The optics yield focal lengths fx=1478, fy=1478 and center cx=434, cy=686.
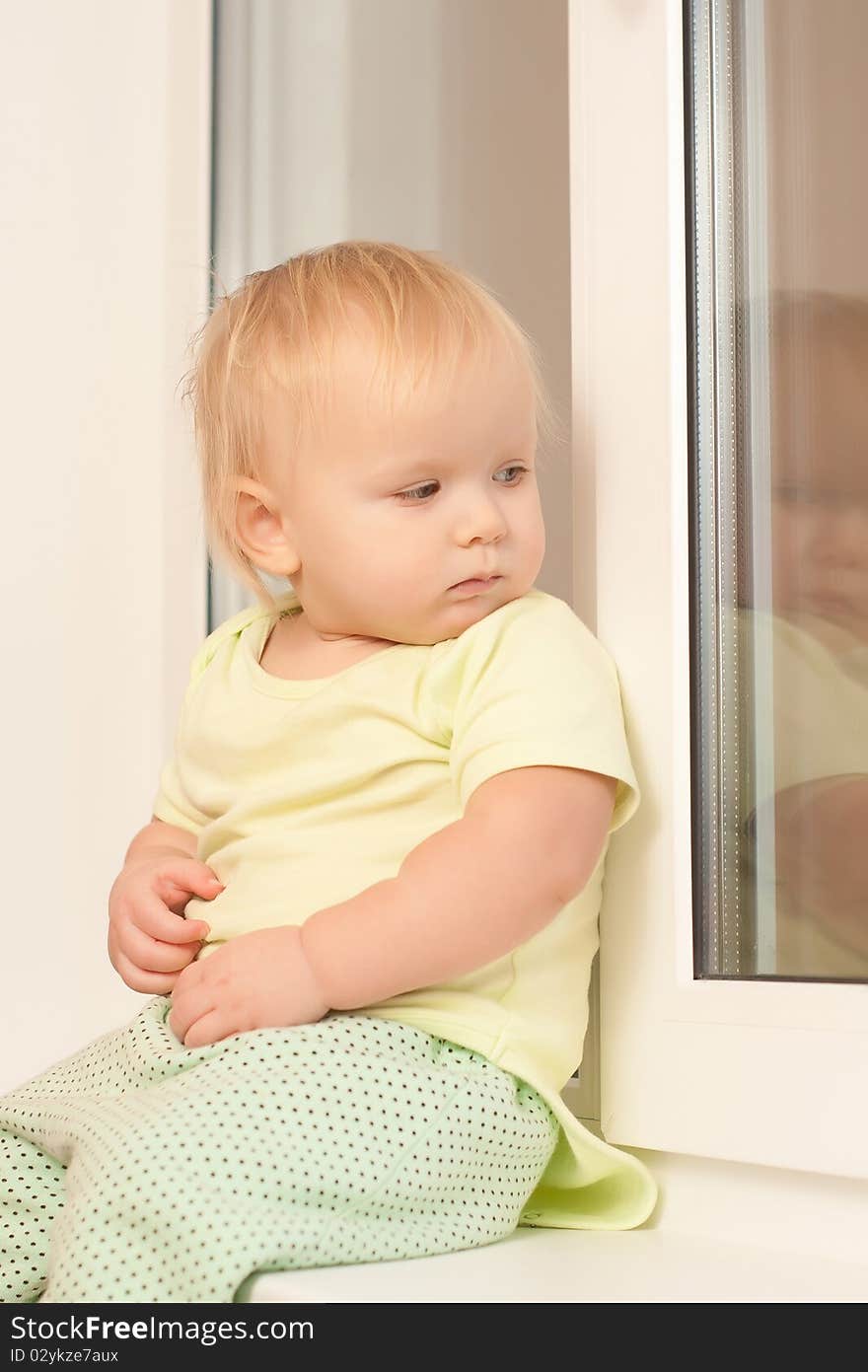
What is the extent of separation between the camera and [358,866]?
3.04 ft

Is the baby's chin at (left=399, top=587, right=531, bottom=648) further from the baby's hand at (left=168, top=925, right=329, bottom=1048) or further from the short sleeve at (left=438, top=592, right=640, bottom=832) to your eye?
the baby's hand at (left=168, top=925, right=329, bottom=1048)

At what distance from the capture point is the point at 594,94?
3.44 ft

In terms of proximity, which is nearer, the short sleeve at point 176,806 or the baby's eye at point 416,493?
the baby's eye at point 416,493

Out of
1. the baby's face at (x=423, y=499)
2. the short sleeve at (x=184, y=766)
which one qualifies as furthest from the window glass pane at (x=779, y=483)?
the short sleeve at (x=184, y=766)

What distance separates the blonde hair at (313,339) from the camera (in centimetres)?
96

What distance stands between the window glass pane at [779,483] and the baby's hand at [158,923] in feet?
1.08

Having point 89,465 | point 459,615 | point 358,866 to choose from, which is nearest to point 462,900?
point 358,866

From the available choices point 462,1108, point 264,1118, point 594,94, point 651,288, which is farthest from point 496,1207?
point 594,94

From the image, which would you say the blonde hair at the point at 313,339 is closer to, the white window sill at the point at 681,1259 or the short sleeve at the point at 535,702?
the short sleeve at the point at 535,702

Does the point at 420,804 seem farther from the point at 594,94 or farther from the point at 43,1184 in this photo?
the point at 594,94

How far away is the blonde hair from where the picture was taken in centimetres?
96

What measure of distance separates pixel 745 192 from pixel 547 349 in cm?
63

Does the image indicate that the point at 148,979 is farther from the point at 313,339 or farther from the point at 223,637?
the point at 313,339

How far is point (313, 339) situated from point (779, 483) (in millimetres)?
317
